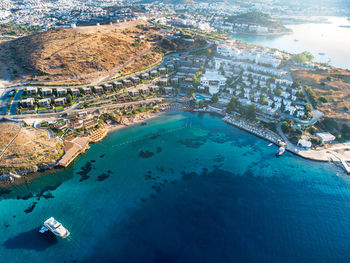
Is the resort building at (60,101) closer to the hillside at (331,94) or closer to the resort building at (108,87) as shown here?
the resort building at (108,87)

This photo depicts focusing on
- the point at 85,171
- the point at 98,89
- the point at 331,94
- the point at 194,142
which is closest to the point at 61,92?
the point at 98,89

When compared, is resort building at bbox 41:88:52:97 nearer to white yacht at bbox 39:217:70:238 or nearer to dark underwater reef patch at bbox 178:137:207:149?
dark underwater reef patch at bbox 178:137:207:149

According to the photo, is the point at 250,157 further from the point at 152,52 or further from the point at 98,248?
the point at 152,52

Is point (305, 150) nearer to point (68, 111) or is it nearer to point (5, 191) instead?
point (68, 111)

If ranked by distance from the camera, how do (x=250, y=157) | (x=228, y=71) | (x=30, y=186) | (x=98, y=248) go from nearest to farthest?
1. (x=98, y=248)
2. (x=30, y=186)
3. (x=250, y=157)
4. (x=228, y=71)

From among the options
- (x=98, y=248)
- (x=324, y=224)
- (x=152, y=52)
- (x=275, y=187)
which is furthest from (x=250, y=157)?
(x=152, y=52)

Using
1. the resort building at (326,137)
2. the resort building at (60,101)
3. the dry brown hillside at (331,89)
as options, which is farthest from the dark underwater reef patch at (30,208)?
the dry brown hillside at (331,89)

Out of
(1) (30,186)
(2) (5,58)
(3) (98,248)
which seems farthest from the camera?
(2) (5,58)

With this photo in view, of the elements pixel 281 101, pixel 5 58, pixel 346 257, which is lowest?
pixel 346 257
